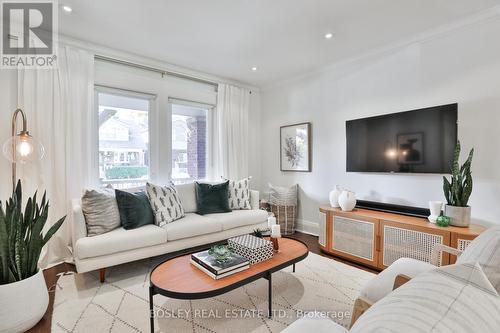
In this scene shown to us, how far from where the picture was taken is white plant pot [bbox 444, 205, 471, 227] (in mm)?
2383

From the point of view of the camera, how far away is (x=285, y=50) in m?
3.31

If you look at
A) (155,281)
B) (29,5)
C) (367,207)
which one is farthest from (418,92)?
(29,5)

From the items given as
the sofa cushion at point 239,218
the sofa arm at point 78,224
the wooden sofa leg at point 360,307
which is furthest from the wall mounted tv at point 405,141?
the sofa arm at point 78,224

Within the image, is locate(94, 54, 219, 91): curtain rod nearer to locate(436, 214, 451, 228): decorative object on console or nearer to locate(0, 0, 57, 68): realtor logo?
locate(0, 0, 57, 68): realtor logo

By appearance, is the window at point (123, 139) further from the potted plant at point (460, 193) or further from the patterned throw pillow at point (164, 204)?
the potted plant at point (460, 193)

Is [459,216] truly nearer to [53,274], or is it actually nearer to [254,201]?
[254,201]

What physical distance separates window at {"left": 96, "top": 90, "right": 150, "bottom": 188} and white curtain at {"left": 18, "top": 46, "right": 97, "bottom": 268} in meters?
0.24

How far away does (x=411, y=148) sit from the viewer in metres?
2.93

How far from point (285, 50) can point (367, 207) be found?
2.36 m

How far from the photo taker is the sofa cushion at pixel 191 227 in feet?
9.18

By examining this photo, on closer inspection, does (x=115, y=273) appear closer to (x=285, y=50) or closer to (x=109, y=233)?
(x=109, y=233)

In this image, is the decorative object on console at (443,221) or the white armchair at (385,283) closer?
the white armchair at (385,283)

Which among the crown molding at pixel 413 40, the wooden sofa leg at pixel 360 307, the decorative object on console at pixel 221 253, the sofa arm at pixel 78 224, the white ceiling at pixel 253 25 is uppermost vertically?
the white ceiling at pixel 253 25

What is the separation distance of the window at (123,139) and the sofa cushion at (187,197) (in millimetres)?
611
